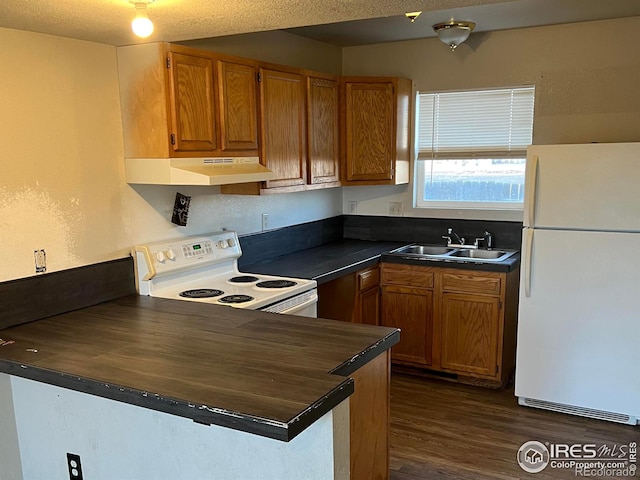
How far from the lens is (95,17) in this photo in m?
2.10

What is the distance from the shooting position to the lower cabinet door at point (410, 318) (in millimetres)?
3980

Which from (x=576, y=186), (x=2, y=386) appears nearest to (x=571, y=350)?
(x=576, y=186)

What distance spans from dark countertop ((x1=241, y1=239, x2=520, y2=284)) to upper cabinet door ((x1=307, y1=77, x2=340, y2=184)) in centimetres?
54

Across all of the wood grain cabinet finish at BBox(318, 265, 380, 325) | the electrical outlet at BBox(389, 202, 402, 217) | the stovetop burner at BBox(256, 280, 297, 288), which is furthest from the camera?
the electrical outlet at BBox(389, 202, 402, 217)

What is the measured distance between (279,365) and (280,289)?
3.75 ft

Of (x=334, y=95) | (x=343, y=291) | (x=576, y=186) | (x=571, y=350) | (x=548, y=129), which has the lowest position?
(x=571, y=350)

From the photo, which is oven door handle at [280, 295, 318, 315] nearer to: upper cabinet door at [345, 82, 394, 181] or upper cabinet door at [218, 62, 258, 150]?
upper cabinet door at [218, 62, 258, 150]

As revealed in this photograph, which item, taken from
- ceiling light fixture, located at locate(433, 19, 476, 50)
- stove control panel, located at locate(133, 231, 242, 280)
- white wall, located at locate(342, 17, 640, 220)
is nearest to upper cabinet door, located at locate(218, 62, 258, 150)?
stove control panel, located at locate(133, 231, 242, 280)

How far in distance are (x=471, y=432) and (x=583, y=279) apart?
43.4 inches

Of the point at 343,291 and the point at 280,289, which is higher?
the point at 280,289

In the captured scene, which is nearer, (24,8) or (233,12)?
(24,8)

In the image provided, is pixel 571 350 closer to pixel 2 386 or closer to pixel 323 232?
pixel 323 232

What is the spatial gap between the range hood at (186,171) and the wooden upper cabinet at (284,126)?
39cm

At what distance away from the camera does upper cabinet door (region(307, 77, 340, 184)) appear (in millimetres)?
3766
